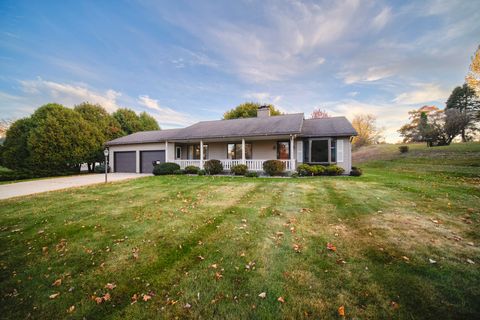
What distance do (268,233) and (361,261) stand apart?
170cm

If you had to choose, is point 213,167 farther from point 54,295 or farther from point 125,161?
point 54,295

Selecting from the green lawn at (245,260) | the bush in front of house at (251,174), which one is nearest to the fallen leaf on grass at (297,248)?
the green lawn at (245,260)

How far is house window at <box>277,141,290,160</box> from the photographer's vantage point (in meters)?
14.1

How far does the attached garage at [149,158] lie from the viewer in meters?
17.2

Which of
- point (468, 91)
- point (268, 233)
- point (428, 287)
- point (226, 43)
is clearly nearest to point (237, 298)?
point (268, 233)

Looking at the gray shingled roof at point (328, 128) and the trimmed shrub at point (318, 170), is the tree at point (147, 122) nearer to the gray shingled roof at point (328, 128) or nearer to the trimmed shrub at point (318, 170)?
the gray shingled roof at point (328, 128)

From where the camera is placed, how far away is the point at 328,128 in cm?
1415

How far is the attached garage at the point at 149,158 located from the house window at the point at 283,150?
10816 mm

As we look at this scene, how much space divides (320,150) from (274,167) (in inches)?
157

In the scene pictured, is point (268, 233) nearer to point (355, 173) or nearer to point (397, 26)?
point (355, 173)

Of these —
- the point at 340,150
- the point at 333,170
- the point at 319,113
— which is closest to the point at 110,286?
the point at 333,170

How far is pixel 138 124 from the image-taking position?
30438 mm

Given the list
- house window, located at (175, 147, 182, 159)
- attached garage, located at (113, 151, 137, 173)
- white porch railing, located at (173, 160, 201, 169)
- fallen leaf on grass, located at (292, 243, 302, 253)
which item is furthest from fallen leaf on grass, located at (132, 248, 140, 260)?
attached garage, located at (113, 151, 137, 173)

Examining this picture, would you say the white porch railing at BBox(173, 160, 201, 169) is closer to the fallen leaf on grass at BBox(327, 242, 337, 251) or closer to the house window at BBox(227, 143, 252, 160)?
the house window at BBox(227, 143, 252, 160)
